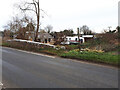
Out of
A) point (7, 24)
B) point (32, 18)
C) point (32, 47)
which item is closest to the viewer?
point (32, 47)

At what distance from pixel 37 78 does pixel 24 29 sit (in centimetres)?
A: 2070

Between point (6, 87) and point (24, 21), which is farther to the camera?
point (24, 21)

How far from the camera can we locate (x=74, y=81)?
509 centimetres

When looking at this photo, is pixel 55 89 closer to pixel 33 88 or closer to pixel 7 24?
pixel 33 88

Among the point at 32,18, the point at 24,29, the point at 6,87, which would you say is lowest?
the point at 6,87

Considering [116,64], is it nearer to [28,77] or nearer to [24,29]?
[28,77]

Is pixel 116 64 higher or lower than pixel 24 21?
lower

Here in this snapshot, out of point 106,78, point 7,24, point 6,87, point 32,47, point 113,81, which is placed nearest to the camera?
point 6,87

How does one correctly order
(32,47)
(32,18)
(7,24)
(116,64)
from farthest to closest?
(7,24), (32,18), (32,47), (116,64)

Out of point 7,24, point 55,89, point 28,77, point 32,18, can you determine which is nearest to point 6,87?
point 28,77

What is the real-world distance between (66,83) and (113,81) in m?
1.99

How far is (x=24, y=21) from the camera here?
23391 mm

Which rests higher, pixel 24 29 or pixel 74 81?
pixel 24 29

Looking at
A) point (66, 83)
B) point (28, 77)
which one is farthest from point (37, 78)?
point (66, 83)
